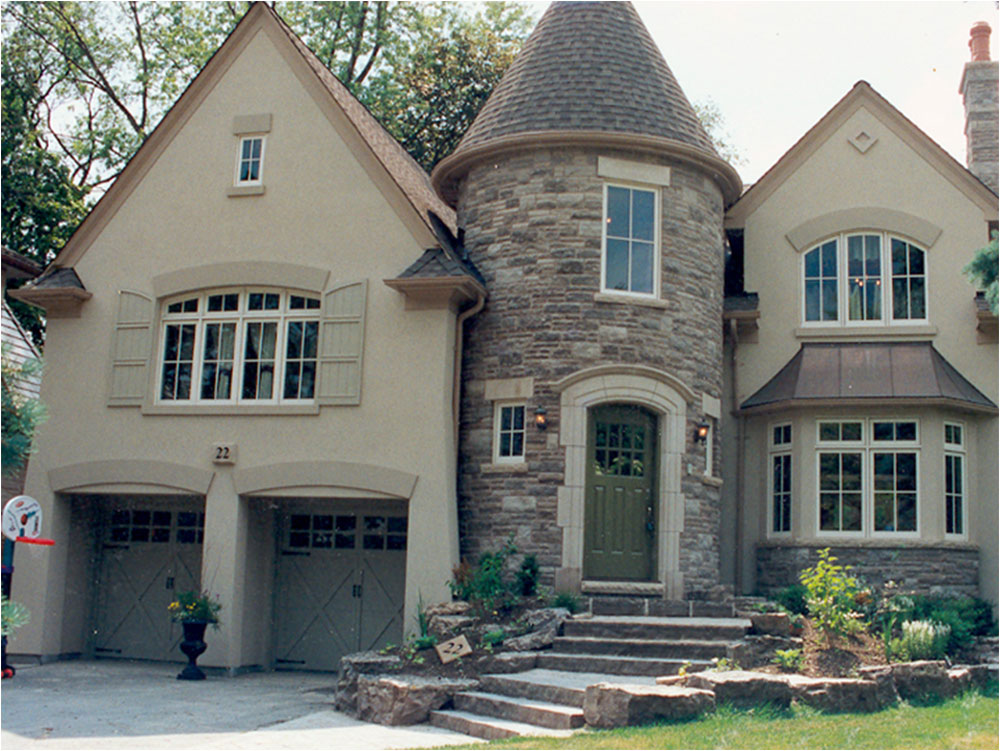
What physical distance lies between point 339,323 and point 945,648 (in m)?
8.36

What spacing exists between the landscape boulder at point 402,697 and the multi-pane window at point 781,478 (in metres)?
6.68

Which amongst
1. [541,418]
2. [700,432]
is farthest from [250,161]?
[700,432]

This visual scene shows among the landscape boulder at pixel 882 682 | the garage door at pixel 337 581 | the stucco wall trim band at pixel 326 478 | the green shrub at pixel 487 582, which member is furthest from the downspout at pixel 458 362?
the landscape boulder at pixel 882 682

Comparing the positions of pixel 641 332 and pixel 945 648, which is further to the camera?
pixel 641 332

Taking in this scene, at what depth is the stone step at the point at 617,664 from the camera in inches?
446

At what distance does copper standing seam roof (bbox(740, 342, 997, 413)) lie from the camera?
15375 millimetres

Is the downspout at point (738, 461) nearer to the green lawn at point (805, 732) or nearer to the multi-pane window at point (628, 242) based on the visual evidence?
the multi-pane window at point (628, 242)

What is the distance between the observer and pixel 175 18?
28500 mm

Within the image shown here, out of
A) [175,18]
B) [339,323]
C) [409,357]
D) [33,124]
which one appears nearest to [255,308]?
[339,323]

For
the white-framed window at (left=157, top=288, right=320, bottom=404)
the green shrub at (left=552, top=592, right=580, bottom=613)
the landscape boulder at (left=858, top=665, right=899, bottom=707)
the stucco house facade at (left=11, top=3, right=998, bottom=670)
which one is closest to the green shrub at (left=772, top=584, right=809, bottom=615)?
the stucco house facade at (left=11, top=3, right=998, bottom=670)

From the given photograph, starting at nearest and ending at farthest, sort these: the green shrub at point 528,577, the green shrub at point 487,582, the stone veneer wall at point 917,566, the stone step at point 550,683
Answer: the stone step at point 550,683 < the green shrub at point 487,582 < the green shrub at point 528,577 < the stone veneer wall at point 917,566

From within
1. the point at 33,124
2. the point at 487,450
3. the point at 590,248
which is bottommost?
the point at 487,450

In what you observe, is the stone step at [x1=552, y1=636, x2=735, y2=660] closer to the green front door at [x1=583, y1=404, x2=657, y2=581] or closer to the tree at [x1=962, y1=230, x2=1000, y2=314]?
the green front door at [x1=583, y1=404, x2=657, y2=581]

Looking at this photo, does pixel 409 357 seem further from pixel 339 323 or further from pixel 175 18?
pixel 175 18
